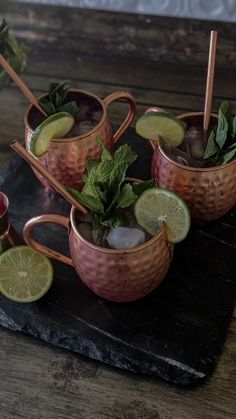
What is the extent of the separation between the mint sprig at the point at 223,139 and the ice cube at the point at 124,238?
186 mm

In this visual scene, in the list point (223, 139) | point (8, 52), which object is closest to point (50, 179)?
point (223, 139)

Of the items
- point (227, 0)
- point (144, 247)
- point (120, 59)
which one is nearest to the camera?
point (144, 247)

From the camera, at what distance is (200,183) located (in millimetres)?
832

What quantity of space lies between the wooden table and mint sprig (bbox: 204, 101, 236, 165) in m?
0.25

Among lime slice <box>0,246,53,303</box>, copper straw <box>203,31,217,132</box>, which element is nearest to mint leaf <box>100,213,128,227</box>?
lime slice <box>0,246,53,303</box>

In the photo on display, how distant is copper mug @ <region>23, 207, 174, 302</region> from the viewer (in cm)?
73

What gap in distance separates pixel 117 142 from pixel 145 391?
486 mm

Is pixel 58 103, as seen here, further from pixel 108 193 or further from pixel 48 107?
pixel 108 193

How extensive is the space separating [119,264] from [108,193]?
10 centimetres

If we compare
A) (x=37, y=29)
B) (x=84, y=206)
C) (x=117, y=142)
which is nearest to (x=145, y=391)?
(x=84, y=206)

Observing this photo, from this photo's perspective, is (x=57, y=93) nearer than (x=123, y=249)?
No

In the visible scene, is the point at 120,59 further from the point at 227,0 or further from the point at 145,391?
the point at 145,391

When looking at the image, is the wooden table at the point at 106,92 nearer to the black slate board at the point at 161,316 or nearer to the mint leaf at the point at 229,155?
the black slate board at the point at 161,316

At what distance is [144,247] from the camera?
73 centimetres
